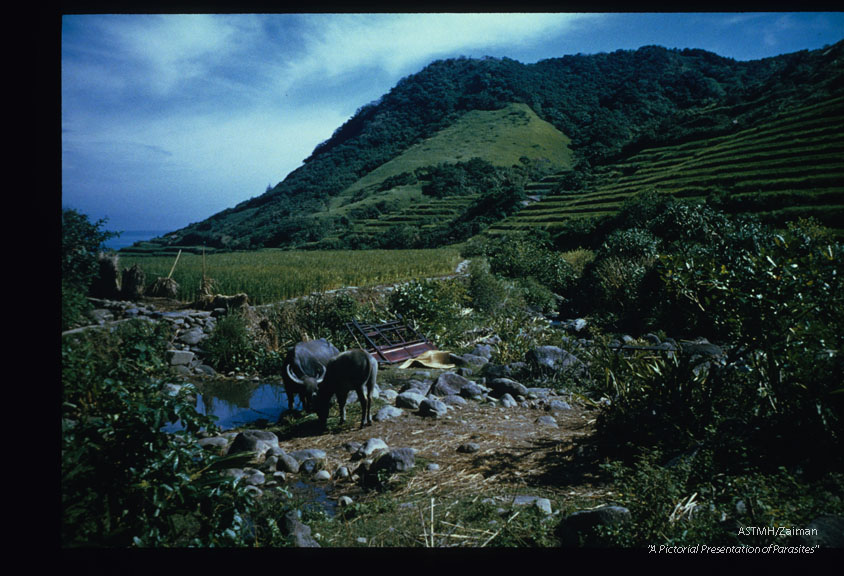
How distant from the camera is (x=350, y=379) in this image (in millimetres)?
4105

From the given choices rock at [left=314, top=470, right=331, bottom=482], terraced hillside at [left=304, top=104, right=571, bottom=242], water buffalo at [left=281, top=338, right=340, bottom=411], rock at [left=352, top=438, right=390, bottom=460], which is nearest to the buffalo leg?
water buffalo at [left=281, top=338, right=340, bottom=411]

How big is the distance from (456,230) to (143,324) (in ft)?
81.8

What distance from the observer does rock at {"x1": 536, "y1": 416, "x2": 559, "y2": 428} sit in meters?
4.30

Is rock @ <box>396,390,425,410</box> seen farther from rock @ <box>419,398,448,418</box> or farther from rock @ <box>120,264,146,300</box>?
rock @ <box>120,264,146,300</box>

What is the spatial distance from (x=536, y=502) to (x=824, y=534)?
1594mm

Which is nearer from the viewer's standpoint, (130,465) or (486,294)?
(130,465)

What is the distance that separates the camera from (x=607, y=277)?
941 cm

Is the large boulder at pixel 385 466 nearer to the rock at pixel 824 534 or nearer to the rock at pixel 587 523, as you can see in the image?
the rock at pixel 587 523

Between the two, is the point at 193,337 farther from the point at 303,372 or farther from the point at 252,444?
the point at 252,444

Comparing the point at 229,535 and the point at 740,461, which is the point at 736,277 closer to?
the point at 740,461

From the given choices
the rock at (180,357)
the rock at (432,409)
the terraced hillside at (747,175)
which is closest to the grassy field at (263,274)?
the rock at (180,357)

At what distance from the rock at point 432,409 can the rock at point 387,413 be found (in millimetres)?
256

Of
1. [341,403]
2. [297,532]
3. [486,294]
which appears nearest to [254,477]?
[297,532]

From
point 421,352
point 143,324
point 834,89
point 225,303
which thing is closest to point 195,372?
point 225,303
